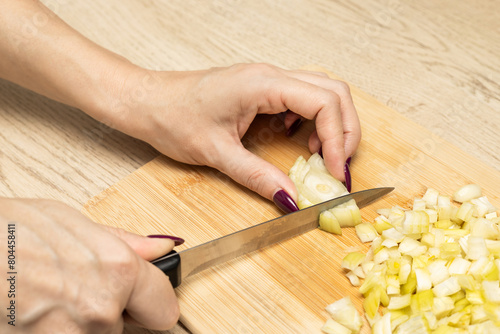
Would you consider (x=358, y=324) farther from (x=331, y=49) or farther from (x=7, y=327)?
(x=331, y=49)

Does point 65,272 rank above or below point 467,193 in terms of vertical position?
below

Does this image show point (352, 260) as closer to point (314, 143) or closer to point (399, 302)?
point (399, 302)

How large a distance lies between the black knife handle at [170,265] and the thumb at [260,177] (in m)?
0.35

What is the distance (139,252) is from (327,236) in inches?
21.4

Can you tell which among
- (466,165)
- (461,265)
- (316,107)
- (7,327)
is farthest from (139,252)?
(466,165)

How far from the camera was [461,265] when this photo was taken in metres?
1.19

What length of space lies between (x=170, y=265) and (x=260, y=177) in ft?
1.27

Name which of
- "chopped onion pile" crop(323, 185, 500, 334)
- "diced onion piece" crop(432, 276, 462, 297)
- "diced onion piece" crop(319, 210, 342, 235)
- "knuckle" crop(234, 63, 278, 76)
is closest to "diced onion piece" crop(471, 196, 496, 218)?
"chopped onion pile" crop(323, 185, 500, 334)

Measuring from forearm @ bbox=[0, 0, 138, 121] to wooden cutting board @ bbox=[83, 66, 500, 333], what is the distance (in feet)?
0.88

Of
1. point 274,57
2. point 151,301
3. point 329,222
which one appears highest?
point 274,57

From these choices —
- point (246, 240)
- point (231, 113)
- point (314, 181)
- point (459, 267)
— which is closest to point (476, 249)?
point (459, 267)

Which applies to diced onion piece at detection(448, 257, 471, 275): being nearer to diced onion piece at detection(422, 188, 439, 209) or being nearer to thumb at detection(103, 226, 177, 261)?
diced onion piece at detection(422, 188, 439, 209)

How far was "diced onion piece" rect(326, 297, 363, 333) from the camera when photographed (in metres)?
1.14

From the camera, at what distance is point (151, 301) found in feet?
3.28
